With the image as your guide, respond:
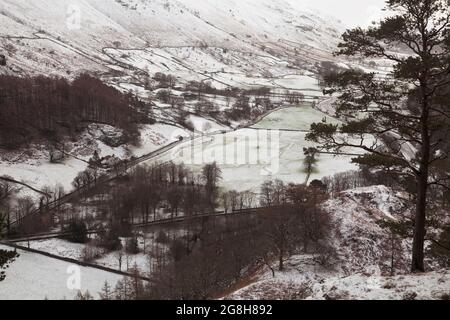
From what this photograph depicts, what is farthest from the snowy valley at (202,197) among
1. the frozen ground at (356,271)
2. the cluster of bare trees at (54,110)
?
the cluster of bare trees at (54,110)

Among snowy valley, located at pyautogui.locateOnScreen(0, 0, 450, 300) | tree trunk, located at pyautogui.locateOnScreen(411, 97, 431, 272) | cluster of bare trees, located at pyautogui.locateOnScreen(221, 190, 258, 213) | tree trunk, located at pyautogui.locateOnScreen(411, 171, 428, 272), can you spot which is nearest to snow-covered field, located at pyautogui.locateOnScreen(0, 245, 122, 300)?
snowy valley, located at pyautogui.locateOnScreen(0, 0, 450, 300)

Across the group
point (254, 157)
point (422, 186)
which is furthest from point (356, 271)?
point (254, 157)

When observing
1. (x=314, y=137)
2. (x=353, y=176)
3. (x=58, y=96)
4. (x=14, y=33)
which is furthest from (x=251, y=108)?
(x=314, y=137)

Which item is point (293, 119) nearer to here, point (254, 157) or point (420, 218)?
point (254, 157)

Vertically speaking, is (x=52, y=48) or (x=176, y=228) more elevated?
(x=52, y=48)

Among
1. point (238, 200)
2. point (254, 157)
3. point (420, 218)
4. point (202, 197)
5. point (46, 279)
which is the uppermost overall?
point (254, 157)

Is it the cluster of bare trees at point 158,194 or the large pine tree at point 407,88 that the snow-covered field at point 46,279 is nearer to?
the cluster of bare trees at point 158,194
